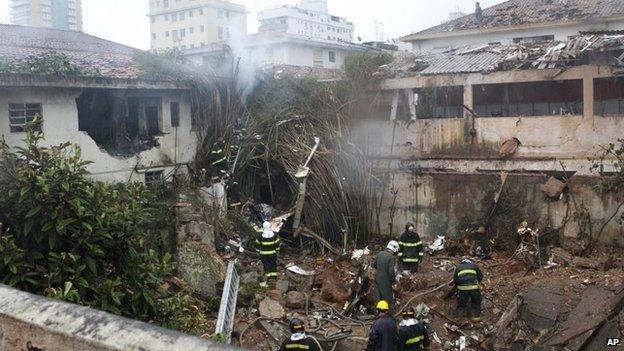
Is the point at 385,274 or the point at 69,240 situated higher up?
the point at 69,240

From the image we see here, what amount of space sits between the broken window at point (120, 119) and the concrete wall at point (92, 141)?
214mm

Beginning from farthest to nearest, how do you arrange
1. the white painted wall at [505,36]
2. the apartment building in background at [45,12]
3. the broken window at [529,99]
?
the apartment building in background at [45,12]
the white painted wall at [505,36]
the broken window at [529,99]

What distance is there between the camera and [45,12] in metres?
61.7

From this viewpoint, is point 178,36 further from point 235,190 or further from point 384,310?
point 384,310

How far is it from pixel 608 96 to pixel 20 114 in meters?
12.7

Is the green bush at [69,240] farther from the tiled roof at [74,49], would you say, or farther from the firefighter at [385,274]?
the tiled roof at [74,49]

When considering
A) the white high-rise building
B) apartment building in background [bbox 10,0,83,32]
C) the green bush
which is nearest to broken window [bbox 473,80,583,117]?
the green bush

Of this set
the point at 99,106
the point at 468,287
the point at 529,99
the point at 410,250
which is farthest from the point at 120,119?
the point at 529,99

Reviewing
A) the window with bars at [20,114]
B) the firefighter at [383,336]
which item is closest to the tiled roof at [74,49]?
the window with bars at [20,114]

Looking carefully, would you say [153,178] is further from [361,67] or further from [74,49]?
[361,67]

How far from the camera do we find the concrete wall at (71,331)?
2.60 m

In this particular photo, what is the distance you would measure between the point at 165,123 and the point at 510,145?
842cm

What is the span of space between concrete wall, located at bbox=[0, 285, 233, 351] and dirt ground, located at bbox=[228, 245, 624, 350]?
6369 millimetres

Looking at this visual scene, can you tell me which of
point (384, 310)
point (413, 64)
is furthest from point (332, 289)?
point (413, 64)
